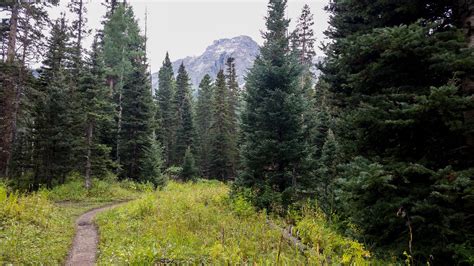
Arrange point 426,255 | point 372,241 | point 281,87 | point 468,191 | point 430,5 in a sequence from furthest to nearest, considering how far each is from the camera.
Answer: point 281,87, point 430,5, point 372,241, point 426,255, point 468,191

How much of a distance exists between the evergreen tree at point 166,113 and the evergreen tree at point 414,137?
42.2m

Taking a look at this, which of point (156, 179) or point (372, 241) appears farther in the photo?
point (156, 179)

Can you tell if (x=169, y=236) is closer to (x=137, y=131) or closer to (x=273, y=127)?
(x=273, y=127)

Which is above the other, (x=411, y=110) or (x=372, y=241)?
(x=411, y=110)

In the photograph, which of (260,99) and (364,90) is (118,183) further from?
(364,90)

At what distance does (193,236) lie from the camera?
28.1 ft

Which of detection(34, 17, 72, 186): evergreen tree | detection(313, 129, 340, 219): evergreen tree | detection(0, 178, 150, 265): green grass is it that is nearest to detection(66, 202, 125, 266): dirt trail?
detection(0, 178, 150, 265): green grass

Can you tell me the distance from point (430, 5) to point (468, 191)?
13.7 ft

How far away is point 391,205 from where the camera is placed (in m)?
5.30

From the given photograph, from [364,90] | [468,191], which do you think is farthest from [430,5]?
[468,191]

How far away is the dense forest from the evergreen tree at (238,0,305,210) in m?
0.06

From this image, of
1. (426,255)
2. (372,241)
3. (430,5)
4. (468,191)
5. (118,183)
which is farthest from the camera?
(118,183)

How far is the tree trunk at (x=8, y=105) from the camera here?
68.5 ft

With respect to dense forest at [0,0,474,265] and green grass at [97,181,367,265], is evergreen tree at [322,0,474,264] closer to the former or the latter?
dense forest at [0,0,474,265]
